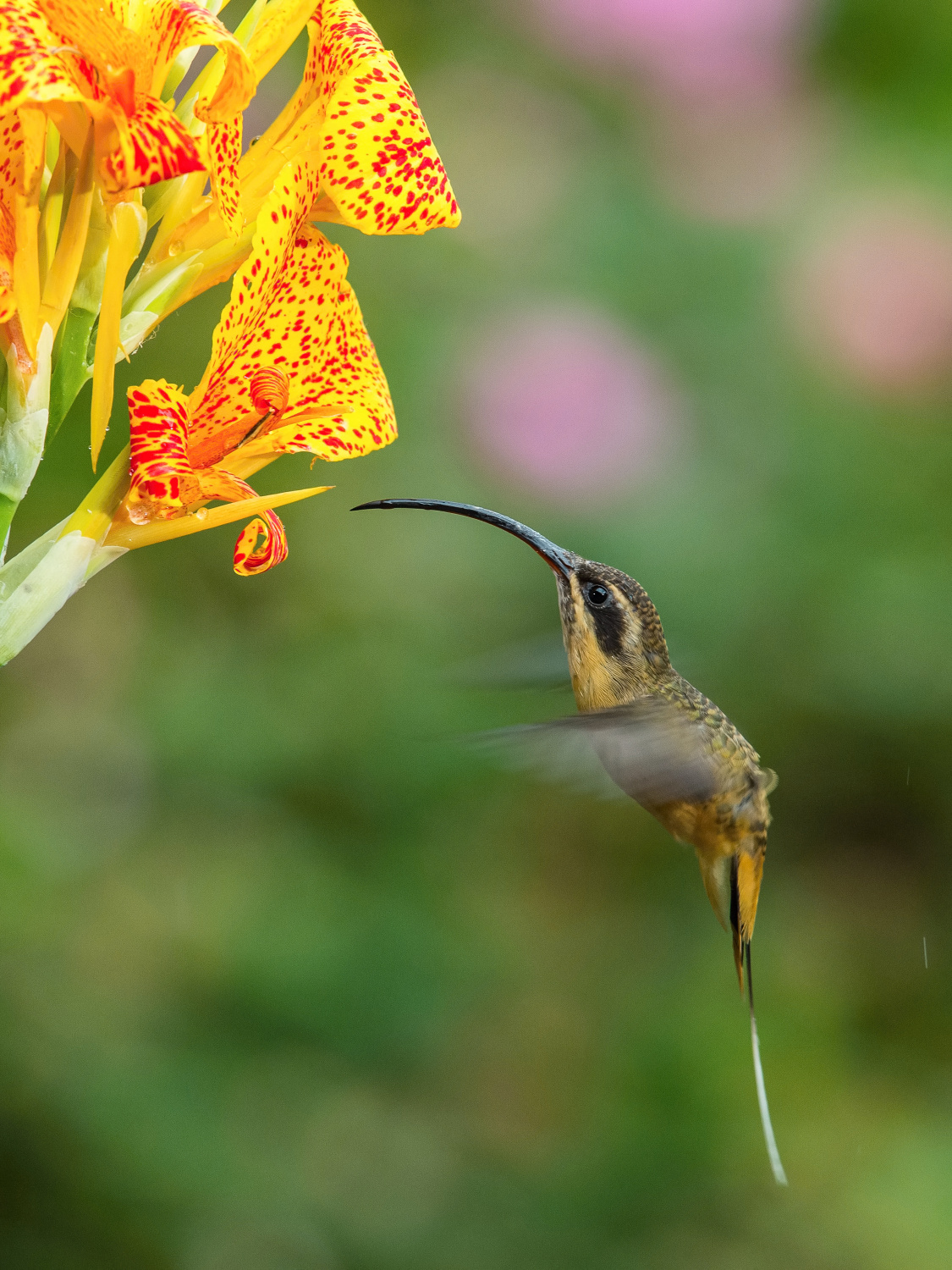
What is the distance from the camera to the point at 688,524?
2.09 meters

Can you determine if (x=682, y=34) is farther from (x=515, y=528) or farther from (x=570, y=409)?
(x=515, y=528)

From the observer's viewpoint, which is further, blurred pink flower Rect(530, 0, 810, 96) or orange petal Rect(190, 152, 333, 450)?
blurred pink flower Rect(530, 0, 810, 96)

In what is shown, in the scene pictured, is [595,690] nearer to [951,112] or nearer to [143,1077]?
[143,1077]

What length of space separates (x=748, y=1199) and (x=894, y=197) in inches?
65.2

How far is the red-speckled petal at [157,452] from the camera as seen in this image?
2.33 feet

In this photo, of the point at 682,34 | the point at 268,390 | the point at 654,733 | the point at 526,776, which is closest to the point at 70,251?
the point at 268,390

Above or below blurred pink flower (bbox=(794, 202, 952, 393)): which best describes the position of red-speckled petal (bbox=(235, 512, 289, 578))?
above

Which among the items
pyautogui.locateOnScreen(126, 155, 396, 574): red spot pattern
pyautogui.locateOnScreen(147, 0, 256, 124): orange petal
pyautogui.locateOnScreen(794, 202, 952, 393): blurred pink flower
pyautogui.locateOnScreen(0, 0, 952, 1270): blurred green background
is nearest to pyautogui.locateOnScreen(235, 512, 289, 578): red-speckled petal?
pyautogui.locateOnScreen(126, 155, 396, 574): red spot pattern

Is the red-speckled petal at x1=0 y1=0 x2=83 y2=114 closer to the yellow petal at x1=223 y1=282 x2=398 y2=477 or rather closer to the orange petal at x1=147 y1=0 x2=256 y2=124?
the orange petal at x1=147 y1=0 x2=256 y2=124

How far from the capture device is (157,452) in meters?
0.71

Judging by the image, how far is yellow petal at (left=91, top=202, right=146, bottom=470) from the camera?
709mm

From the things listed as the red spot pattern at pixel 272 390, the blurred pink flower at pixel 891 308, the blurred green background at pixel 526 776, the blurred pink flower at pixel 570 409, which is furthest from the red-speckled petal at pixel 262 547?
the blurred pink flower at pixel 891 308

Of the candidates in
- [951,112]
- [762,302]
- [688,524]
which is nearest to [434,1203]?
[688,524]

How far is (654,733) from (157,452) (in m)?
0.54
